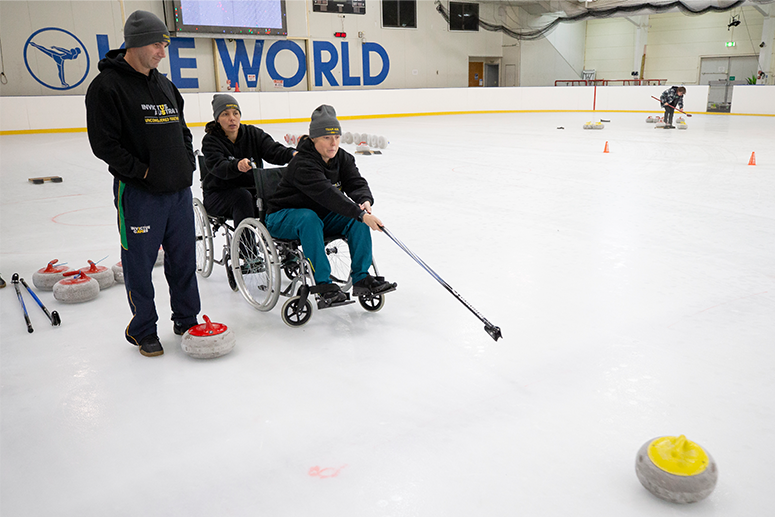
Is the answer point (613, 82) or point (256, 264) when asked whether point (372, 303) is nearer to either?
point (256, 264)

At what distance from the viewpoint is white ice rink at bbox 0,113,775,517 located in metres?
1.62

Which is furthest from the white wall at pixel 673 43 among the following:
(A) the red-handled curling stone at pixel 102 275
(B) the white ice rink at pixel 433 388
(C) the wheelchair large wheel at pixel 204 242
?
(A) the red-handled curling stone at pixel 102 275

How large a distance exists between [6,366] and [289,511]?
154 cm

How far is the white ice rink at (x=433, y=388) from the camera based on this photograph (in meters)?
1.62

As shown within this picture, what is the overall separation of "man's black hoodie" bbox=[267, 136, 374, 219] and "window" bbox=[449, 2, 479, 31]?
1968 cm

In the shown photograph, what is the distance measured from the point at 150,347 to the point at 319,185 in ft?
3.20

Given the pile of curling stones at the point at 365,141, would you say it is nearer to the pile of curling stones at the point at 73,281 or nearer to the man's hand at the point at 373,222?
the pile of curling stones at the point at 73,281

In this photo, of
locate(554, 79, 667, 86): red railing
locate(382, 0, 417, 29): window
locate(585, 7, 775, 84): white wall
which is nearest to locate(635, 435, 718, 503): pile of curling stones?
locate(382, 0, 417, 29): window

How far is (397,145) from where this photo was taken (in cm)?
1033

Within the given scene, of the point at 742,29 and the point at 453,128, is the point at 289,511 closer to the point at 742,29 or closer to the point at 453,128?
the point at 453,128

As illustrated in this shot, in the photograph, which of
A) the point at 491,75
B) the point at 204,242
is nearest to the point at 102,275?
the point at 204,242

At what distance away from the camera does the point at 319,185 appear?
2.66m

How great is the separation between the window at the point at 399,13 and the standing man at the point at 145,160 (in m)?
18.5

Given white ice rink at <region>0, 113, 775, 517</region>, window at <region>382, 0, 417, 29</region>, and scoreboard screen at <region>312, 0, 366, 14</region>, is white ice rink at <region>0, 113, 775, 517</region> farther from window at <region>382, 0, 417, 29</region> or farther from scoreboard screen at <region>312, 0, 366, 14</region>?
window at <region>382, 0, 417, 29</region>
